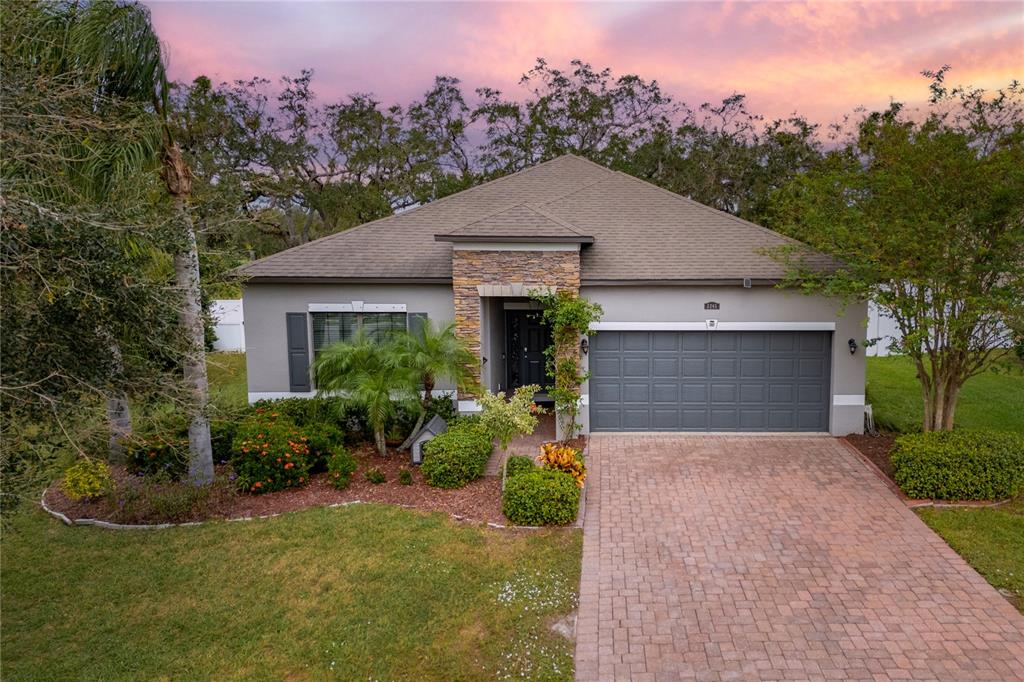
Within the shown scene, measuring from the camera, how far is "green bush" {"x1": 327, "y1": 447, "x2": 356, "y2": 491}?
9859 millimetres

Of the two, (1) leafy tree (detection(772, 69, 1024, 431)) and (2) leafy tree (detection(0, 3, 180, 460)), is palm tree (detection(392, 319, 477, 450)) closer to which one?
(2) leafy tree (detection(0, 3, 180, 460))

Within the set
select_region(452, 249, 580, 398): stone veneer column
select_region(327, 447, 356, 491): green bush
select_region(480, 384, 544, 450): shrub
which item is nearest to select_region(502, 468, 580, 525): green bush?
select_region(480, 384, 544, 450): shrub

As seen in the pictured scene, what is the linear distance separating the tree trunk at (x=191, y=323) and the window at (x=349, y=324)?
150 inches

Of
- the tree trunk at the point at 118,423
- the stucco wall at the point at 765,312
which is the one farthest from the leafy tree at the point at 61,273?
the stucco wall at the point at 765,312

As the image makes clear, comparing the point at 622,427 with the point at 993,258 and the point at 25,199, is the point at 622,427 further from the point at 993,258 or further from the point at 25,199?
the point at 25,199

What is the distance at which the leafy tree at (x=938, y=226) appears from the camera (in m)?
9.17

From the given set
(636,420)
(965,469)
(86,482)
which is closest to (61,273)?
(86,482)

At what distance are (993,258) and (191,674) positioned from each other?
11668 millimetres

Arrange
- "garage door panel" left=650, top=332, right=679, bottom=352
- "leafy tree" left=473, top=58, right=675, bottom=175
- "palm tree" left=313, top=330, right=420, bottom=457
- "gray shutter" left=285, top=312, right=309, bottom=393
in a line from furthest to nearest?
"leafy tree" left=473, top=58, right=675, bottom=175 < "gray shutter" left=285, top=312, right=309, bottom=393 < "garage door panel" left=650, top=332, right=679, bottom=352 < "palm tree" left=313, top=330, right=420, bottom=457

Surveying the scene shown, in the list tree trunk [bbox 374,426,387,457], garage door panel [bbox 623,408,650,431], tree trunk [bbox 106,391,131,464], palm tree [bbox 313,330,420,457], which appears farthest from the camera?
garage door panel [bbox 623,408,650,431]

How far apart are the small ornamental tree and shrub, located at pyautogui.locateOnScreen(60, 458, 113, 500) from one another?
7.45 metres

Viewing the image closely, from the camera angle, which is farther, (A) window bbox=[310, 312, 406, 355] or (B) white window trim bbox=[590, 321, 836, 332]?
(A) window bbox=[310, 312, 406, 355]

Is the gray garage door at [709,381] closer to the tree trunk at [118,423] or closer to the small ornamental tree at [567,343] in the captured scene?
the small ornamental tree at [567,343]

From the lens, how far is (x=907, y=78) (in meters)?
12.3
